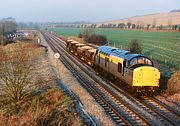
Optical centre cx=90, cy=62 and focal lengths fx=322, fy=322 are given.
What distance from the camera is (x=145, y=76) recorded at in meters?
21.0

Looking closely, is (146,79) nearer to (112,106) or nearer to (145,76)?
(145,76)

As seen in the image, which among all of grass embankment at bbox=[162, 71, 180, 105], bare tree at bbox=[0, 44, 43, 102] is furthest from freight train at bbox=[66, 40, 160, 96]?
bare tree at bbox=[0, 44, 43, 102]

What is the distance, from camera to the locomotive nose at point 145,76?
20797mm

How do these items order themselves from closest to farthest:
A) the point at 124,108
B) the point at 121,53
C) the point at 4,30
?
the point at 124,108 → the point at 121,53 → the point at 4,30

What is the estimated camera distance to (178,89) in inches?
842

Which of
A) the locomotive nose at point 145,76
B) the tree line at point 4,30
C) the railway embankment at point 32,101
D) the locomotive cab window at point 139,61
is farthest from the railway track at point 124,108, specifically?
the tree line at point 4,30

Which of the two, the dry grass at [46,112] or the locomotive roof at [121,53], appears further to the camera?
the locomotive roof at [121,53]

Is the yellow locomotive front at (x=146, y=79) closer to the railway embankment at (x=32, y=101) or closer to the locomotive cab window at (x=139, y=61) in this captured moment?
the locomotive cab window at (x=139, y=61)

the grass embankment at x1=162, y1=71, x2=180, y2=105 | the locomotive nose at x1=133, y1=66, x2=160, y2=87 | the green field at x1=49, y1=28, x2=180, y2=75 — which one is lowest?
the green field at x1=49, y1=28, x2=180, y2=75

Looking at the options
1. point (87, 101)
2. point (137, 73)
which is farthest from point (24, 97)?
point (137, 73)

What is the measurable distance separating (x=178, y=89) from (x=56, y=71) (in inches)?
667

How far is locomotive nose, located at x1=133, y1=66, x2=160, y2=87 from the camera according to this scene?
20797 mm

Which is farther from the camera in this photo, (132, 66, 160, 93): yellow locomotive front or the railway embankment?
(132, 66, 160, 93): yellow locomotive front

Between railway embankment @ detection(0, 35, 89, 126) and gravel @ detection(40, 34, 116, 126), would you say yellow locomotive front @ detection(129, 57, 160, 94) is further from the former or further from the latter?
railway embankment @ detection(0, 35, 89, 126)
